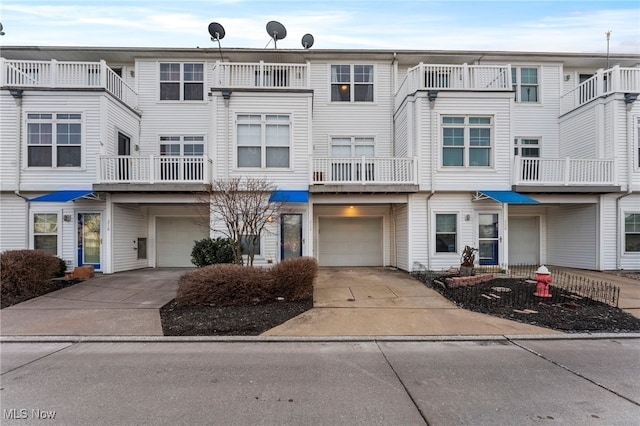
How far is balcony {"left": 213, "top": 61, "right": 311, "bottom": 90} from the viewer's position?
1189 centimetres

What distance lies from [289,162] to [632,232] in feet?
44.6

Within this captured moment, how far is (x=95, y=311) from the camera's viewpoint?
23.6 ft

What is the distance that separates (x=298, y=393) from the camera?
379 centimetres

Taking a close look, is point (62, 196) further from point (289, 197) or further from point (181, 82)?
point (289, 197)

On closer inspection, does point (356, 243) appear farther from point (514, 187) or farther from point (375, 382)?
point (375, 382)

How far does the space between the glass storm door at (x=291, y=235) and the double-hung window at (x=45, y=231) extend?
26.9ft

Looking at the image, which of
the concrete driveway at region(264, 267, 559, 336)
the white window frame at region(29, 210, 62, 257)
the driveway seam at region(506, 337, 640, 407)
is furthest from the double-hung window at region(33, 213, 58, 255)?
the driveway seam at region(506, 337, 640, 407)

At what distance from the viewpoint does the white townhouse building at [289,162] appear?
37.5 ft

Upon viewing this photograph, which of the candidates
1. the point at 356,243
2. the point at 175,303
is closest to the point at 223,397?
the point at 175,303

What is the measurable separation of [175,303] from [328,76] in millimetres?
11121

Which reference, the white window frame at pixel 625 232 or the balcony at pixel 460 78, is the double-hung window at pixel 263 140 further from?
the white window frame at pixel 625 232

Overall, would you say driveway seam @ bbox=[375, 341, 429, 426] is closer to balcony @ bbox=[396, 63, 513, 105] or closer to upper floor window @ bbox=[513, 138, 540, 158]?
balcony @ bbox=[396, 63, 513, 105]

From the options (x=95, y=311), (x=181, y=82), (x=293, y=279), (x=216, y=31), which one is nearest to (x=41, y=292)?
(x=95, y=311)

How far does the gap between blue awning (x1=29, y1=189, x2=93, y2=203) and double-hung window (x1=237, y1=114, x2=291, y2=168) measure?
529 centimetres
